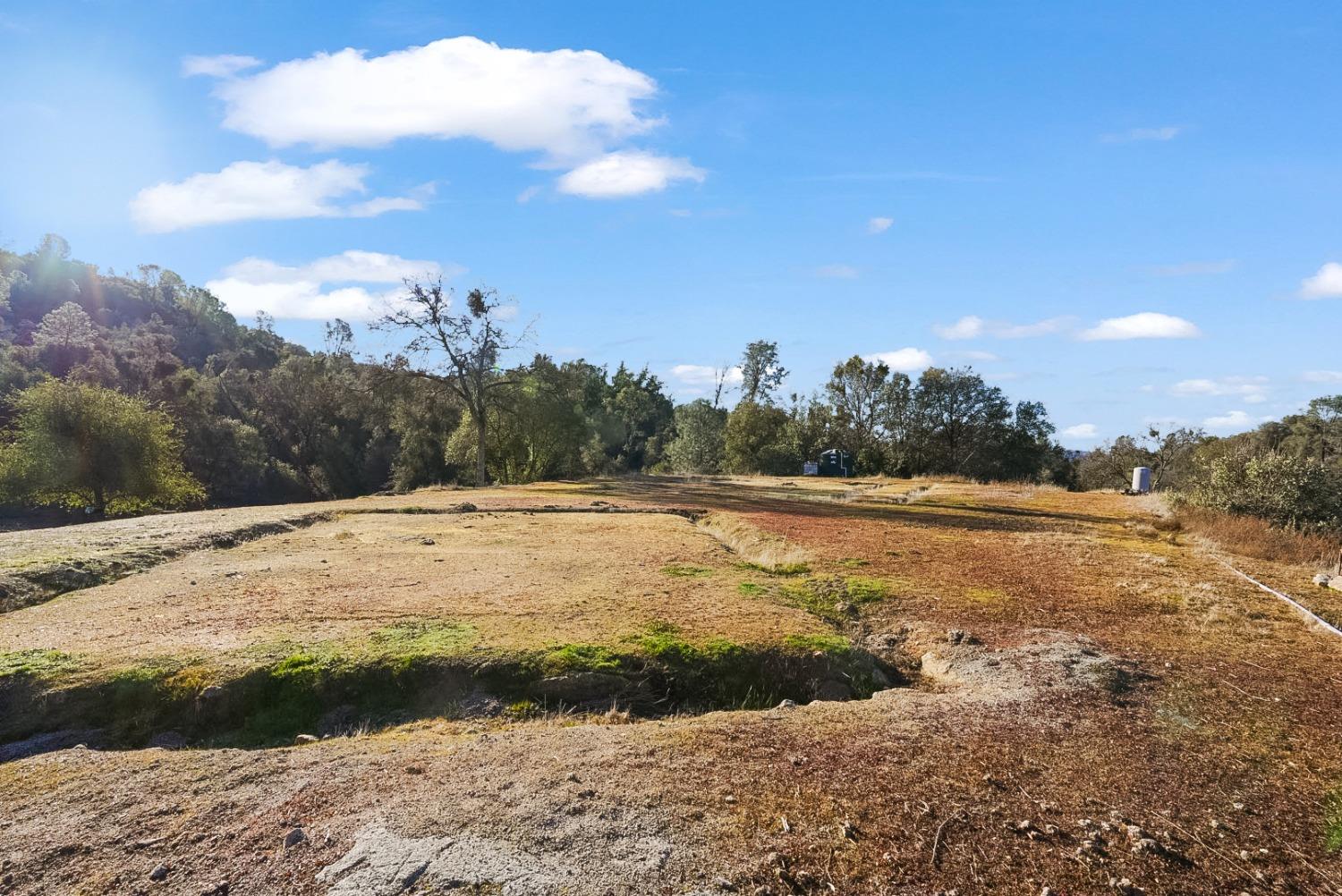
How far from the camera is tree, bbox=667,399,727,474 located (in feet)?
223

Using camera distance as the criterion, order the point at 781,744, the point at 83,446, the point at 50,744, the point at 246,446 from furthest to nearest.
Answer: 1. the point at 246,446
2. the point at 83,446
3. the point at 50,744
4. the point at 781,744

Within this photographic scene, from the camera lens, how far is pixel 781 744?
5793 mm

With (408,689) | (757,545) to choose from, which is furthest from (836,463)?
(408,689)

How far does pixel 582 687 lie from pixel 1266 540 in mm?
18473

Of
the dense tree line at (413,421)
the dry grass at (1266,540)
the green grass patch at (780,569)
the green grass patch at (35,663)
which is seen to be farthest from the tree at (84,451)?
the dry grass at (1266,540)

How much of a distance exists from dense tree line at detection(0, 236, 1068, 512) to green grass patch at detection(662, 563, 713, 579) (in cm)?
2736

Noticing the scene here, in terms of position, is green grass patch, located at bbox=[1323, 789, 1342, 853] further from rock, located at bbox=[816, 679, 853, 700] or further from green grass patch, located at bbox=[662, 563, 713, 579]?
green grass patch, located at bbox=[662, 563, 713, 579]

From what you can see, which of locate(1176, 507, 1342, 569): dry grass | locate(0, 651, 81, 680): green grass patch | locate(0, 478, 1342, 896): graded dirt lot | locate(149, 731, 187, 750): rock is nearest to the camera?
locate(0, 478, 1342, 896): graded dirt lot

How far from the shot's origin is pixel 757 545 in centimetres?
1703

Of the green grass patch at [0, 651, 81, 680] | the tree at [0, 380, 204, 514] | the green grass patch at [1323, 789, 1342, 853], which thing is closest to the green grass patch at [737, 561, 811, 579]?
the green grass patch at [1323, 789, 1342, 853]

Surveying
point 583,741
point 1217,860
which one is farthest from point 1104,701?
point 583,741

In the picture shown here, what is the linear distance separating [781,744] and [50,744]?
6.03 meters

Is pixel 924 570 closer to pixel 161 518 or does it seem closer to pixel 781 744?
pixel 781 744

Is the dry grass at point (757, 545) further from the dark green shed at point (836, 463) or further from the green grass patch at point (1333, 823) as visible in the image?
the dark green shed at point (836, 463)
